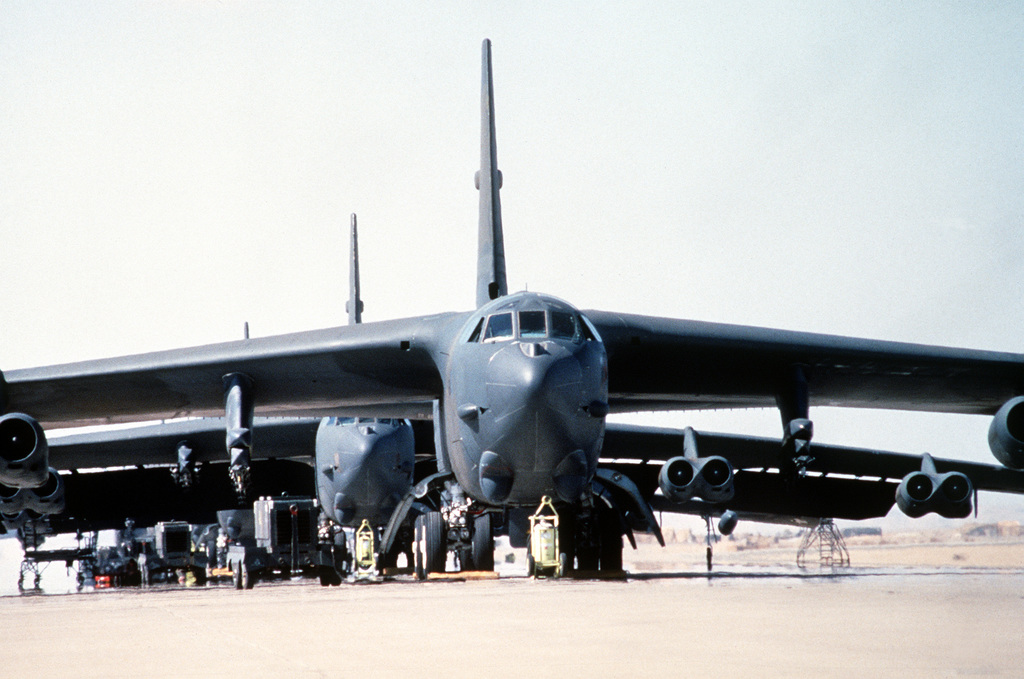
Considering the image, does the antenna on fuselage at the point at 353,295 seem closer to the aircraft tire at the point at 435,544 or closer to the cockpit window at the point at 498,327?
the aircraft tire at the point at 435,544

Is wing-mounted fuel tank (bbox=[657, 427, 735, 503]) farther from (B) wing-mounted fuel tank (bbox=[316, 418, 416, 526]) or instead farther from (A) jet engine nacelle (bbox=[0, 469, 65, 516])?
(A) jet engine nacelle (bbox=[0, 469, 65, 516])

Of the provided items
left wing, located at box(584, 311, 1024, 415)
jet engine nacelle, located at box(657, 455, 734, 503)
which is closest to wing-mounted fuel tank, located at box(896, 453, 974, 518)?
left wing, located at box(584, 311, 1024, 415)

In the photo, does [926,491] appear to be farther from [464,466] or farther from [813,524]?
[813,524]

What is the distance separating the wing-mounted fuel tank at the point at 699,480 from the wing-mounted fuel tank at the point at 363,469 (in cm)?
869

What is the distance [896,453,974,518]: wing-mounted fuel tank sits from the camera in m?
26.0

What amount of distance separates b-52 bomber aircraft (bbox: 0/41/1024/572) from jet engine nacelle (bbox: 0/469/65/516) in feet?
10.5

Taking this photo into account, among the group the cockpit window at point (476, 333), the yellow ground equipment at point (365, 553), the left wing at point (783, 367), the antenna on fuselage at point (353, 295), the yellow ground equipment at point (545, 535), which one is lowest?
the yellow ground equipment at point (365, 553)

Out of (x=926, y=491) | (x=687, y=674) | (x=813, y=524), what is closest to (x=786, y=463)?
(x=926, y=491)

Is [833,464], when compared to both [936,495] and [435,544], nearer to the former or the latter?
[936,495]

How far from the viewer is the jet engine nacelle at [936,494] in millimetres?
26000

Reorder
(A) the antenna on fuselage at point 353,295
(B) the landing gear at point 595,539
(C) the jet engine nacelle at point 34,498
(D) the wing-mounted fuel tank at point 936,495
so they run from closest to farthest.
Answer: (B) the landing gear at point 595,539 → (C) the jet engine nacelle at point 34,498 → (D) the wing-mounted fuel tank at point 936,495 → (A) the antenna on fuselage at point 353,295

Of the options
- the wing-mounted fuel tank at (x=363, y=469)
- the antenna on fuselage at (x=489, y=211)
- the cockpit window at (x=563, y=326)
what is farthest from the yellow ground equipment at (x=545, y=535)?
the wing-mounted fuel tank at (x=363, y=469)

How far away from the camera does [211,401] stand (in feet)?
70.5

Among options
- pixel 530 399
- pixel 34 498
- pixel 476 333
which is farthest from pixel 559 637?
pixel 34 498
